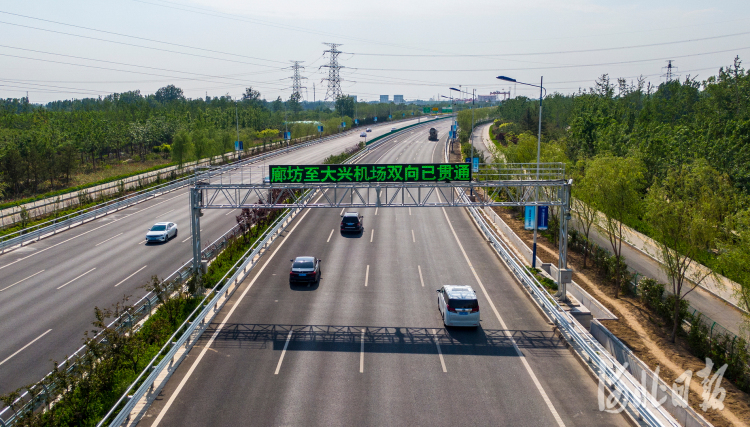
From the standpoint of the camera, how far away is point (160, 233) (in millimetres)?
37125

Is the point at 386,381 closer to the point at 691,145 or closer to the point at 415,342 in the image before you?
A: the point at 415,342

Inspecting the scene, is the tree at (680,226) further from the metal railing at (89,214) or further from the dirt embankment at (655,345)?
the metal railing at (89,214)

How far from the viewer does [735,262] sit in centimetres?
1905

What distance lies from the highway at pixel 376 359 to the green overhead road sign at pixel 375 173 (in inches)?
250

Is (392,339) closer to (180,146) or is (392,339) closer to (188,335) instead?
(188,335)

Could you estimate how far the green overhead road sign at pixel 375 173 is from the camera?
25844 mm

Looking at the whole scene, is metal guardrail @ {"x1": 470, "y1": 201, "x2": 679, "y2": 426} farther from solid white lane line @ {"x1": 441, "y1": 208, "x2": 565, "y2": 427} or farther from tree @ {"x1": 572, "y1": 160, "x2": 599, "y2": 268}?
tree @ {"x1": 572, "y1": 160, "x2": 599, "y2": 268}

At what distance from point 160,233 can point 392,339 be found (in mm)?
23541

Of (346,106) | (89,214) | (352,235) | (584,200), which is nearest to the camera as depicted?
(584,200)

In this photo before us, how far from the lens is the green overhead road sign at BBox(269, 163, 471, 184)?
1017 inches

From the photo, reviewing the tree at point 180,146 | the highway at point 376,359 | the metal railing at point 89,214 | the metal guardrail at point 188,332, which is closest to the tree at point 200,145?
the tree at point 180,146

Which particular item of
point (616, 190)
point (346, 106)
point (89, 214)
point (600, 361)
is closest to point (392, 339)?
point (600, 361)

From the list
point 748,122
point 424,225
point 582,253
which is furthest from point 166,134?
point 748,122

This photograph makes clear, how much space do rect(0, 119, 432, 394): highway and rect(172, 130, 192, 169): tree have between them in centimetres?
2277
